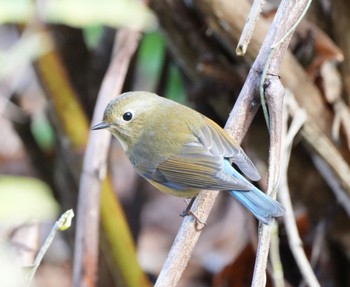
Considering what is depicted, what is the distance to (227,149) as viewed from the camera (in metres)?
2.07

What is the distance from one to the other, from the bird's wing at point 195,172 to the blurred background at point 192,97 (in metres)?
0.38

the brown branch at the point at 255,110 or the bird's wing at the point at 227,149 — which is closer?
the brown branch at the point at 255,110

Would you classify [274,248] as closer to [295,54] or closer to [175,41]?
[295,54]

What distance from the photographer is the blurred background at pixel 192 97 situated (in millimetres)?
2572

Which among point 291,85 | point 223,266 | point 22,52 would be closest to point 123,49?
point 22,52

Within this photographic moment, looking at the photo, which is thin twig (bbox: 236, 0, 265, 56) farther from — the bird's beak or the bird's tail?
the bird's beak

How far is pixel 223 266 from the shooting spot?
3.27m

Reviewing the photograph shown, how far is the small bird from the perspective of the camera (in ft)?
6.75

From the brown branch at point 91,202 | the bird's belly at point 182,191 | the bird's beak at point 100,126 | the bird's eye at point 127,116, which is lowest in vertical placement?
the brown branch at point 91,202

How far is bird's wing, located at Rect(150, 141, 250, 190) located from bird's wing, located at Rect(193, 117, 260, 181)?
3cm

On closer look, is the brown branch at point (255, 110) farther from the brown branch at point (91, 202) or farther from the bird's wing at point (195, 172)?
the brown branch at point (91, 202)

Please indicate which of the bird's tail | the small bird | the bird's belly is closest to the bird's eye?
the small bird

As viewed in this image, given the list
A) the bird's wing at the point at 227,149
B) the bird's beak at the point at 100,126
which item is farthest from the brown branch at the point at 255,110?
the bird's beak at the point at 100,126

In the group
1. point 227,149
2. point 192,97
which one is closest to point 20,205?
point 227,149
